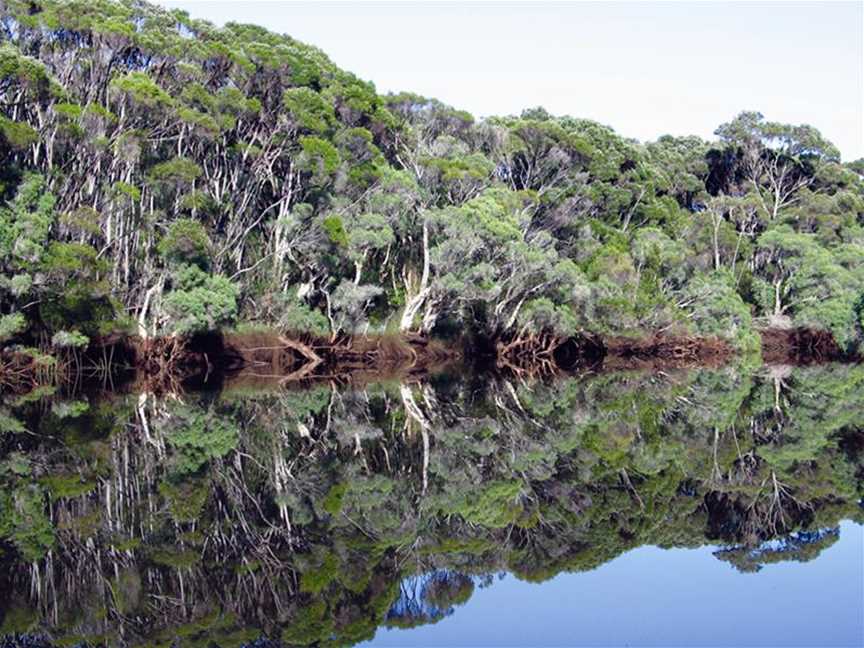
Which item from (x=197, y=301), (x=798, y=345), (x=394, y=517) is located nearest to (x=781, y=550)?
(x=394, y=517)

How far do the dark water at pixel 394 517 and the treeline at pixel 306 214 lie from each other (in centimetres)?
955

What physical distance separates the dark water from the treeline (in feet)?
31.3

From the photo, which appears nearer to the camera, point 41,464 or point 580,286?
point 41,464

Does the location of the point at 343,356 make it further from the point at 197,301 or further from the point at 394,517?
the point at 394,517

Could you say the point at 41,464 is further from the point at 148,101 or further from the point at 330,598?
the point at 148,101

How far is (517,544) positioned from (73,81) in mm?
26998

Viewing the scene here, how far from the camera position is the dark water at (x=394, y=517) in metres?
8.92

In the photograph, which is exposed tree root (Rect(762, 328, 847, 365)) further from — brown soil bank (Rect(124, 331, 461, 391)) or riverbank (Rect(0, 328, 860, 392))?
brown soil bank (Rect(124, 331, 461, 391))

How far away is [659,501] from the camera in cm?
1405

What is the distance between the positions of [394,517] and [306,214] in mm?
26047

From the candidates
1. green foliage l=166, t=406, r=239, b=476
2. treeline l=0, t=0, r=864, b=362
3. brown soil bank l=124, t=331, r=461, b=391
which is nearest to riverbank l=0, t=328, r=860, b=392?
brown soil bank l=124, t=331, r=461, b=391

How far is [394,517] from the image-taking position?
1300cm

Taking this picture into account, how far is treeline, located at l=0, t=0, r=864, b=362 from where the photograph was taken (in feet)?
103

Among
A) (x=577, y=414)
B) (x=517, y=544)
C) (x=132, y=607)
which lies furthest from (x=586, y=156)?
(x=132, y=607)
